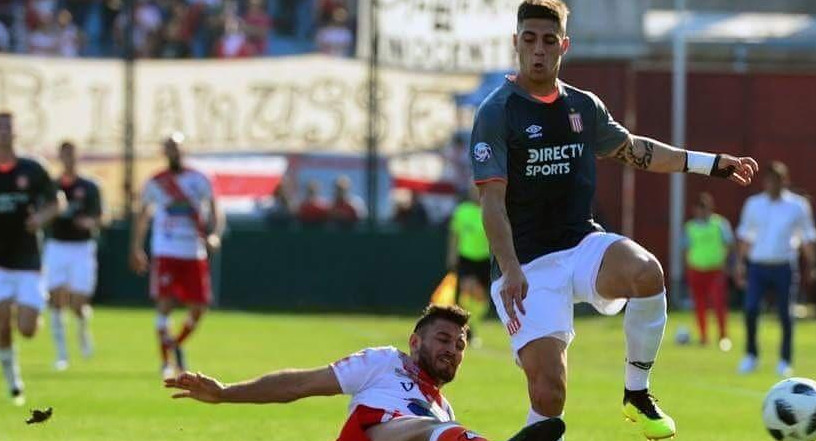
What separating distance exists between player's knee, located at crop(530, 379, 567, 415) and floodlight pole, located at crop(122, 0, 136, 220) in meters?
24.0

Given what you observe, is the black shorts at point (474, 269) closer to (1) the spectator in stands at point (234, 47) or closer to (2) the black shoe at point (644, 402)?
(1) the spectator in stands at point (234, 47)

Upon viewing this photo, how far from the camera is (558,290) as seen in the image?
10055 mm

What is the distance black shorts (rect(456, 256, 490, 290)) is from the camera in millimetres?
26188

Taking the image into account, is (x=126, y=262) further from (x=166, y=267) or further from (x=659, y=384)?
(x=659, y=384)

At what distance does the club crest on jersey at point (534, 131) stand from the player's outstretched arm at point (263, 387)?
5.49 ft

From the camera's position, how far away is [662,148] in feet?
35.2

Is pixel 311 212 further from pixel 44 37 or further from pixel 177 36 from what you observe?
pixel 44 37

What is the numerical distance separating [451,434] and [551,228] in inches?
64.1

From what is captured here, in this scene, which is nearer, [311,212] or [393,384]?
[393,384]

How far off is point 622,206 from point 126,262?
9044 mm

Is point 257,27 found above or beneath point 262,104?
above

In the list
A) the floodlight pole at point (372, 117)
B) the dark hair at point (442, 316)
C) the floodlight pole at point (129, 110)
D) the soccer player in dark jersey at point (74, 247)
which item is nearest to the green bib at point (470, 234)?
the soccer player in dark jersey at point (74, 247)

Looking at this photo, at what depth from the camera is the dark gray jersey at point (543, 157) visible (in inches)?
392


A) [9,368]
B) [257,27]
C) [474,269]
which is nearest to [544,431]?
[9,368]
